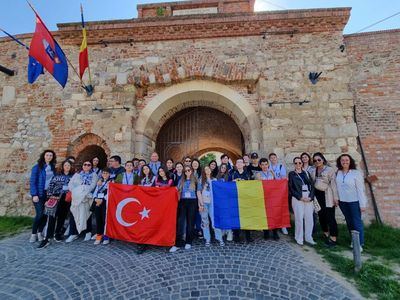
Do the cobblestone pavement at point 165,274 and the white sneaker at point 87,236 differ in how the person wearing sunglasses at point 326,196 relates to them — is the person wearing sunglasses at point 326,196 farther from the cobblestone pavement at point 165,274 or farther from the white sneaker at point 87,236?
the white sneaker at point 87,236

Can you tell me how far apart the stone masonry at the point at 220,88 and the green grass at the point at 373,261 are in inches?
74.4

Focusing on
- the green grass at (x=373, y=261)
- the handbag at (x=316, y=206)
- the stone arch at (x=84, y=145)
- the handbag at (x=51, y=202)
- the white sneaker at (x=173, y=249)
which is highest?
the stone arch at (x=84, y=145)

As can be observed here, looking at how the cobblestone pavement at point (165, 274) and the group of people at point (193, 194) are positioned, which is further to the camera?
the group of people at point (193, 194)

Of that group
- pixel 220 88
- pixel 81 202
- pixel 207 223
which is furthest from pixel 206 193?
pixel 220 88

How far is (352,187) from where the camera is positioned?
13.1ft

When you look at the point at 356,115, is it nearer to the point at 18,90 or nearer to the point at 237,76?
the point at 237,76

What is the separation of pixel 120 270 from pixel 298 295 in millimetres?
2457

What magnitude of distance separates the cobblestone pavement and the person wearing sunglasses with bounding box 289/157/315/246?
1.35 ft

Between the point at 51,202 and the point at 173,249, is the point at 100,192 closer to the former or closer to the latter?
the point at 51,202

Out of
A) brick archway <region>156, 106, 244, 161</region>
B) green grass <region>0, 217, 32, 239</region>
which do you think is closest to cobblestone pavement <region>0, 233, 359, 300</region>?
green grass <region>0, 217, 32, 239</region>

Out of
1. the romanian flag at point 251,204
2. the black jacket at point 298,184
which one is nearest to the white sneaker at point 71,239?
the romanian flag at point 251,204

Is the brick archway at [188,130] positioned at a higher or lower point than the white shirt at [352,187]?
higher

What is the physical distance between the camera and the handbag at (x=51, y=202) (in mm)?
4312

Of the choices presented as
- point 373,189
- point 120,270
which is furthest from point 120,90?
point 373,189
